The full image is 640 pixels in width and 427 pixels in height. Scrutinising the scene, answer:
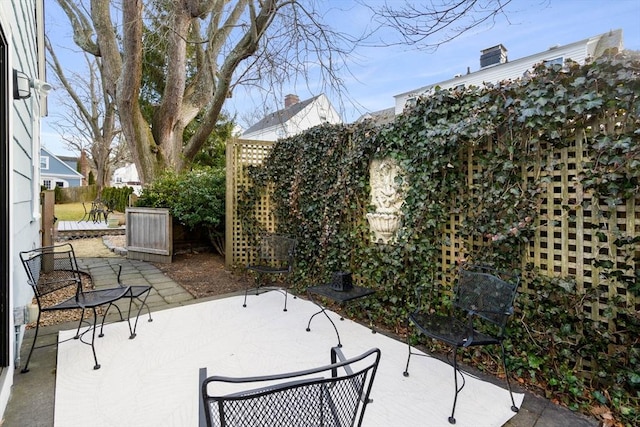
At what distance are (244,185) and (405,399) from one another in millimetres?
4012

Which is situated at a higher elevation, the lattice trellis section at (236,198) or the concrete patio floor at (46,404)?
the lattice trellis section at (236,198)

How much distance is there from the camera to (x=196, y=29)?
7.79 metres

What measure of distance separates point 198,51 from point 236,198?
5.04m

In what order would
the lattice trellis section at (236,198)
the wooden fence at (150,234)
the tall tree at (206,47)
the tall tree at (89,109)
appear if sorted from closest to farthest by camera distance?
the tall tree at (206,47) < the lattice trellis section at (236,198) < the wooden fence at (150,234) < the tall tree at (89,109)

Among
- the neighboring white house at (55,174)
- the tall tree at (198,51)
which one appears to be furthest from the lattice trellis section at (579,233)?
the neighboring white house at (55,174)

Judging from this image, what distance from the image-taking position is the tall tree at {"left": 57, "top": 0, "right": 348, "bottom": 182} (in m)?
4.19

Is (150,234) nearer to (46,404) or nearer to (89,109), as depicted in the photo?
(46,404)

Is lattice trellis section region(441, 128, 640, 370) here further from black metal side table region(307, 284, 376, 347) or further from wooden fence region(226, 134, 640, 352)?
black metal side table region(307, 284, 376, 347)

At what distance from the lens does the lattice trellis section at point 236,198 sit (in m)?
5.18

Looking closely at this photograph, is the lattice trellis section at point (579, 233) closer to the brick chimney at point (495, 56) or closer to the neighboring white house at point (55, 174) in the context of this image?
the brick chimney at point (495, 56)

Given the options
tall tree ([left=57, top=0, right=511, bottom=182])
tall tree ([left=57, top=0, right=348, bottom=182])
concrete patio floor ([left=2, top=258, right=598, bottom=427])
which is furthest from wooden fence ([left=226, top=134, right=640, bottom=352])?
tall tree ([left=57, top=0, right=348, bottom=182])

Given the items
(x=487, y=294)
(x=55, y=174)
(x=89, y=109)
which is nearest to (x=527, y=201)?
(x=487, y=294)

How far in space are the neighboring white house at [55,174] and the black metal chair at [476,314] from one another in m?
31.0

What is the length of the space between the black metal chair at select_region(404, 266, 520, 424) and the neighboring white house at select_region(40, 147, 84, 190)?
102ft
